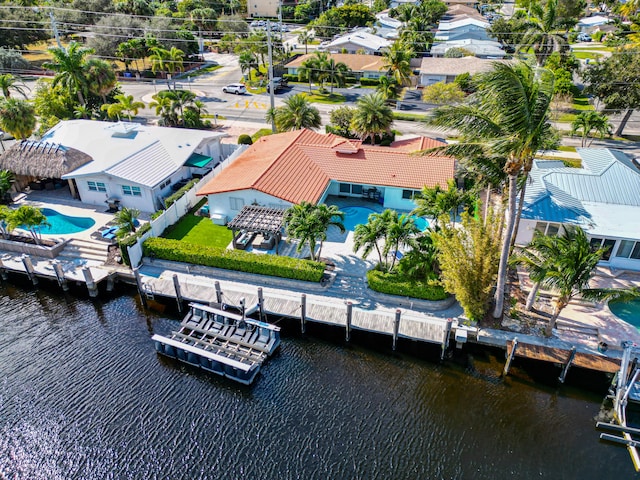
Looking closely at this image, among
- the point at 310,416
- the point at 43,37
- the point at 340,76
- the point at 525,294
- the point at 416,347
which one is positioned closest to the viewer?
the point at 310,416

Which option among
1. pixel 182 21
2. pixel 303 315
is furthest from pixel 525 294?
pixel 182 21

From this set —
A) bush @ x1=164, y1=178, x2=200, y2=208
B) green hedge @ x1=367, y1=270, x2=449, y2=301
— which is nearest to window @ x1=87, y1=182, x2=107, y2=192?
bush @ x1=164, y1=178, x2=200, y2=208

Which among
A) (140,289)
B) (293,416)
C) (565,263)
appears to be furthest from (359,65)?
(293,416)

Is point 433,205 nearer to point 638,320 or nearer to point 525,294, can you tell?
point 525,294

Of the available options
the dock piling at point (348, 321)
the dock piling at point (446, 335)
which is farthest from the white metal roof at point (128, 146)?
the dock piling at point (446, 335)

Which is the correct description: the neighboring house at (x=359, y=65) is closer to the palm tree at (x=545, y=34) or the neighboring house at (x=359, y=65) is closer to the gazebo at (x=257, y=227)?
the palm tree at (x=545, y=34)

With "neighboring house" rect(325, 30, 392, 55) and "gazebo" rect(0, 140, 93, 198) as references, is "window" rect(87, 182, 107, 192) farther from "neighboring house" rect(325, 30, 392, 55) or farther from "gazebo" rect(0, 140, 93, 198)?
"neighboring house" rect(325, 30, 392, 55)
